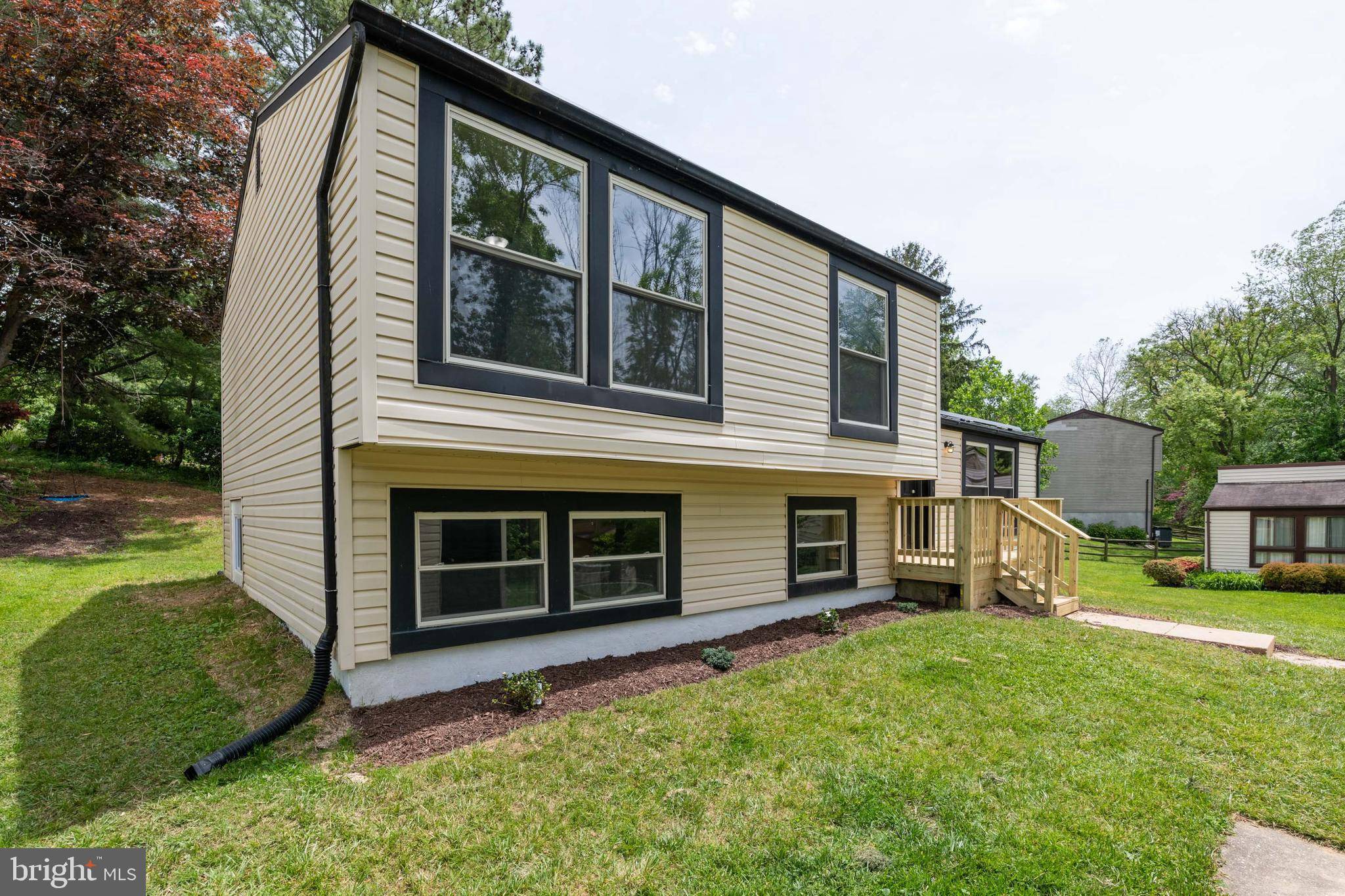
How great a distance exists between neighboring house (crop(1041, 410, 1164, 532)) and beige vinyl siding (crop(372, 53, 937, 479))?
25.7 m

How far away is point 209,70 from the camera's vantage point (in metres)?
13.3

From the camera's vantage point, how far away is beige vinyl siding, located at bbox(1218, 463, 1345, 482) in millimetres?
17109

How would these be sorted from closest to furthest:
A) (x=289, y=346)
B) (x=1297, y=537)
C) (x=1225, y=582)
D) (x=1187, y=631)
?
(x=289, y=346), (x=1187, y=631), (x=1225, y=582), (x=1297, y=537)

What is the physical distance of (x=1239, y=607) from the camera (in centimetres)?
1178

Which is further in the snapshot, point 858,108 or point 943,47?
point 858,108

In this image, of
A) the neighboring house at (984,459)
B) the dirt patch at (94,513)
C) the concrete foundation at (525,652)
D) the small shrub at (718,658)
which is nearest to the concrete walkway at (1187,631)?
the neighboring house at (984,459)

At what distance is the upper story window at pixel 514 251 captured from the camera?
4.30 meters

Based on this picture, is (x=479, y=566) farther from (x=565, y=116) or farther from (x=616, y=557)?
(x=565, y=116)

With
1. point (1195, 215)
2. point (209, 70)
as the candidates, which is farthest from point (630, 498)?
point (1195, 215)

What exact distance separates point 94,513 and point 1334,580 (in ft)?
100.0

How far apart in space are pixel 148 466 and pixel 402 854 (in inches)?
917

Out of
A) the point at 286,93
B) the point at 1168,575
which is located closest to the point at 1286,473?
the point at 1168,575

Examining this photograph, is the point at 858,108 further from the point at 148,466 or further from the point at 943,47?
the point at 148,466

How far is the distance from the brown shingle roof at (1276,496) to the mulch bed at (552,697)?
19.0m
